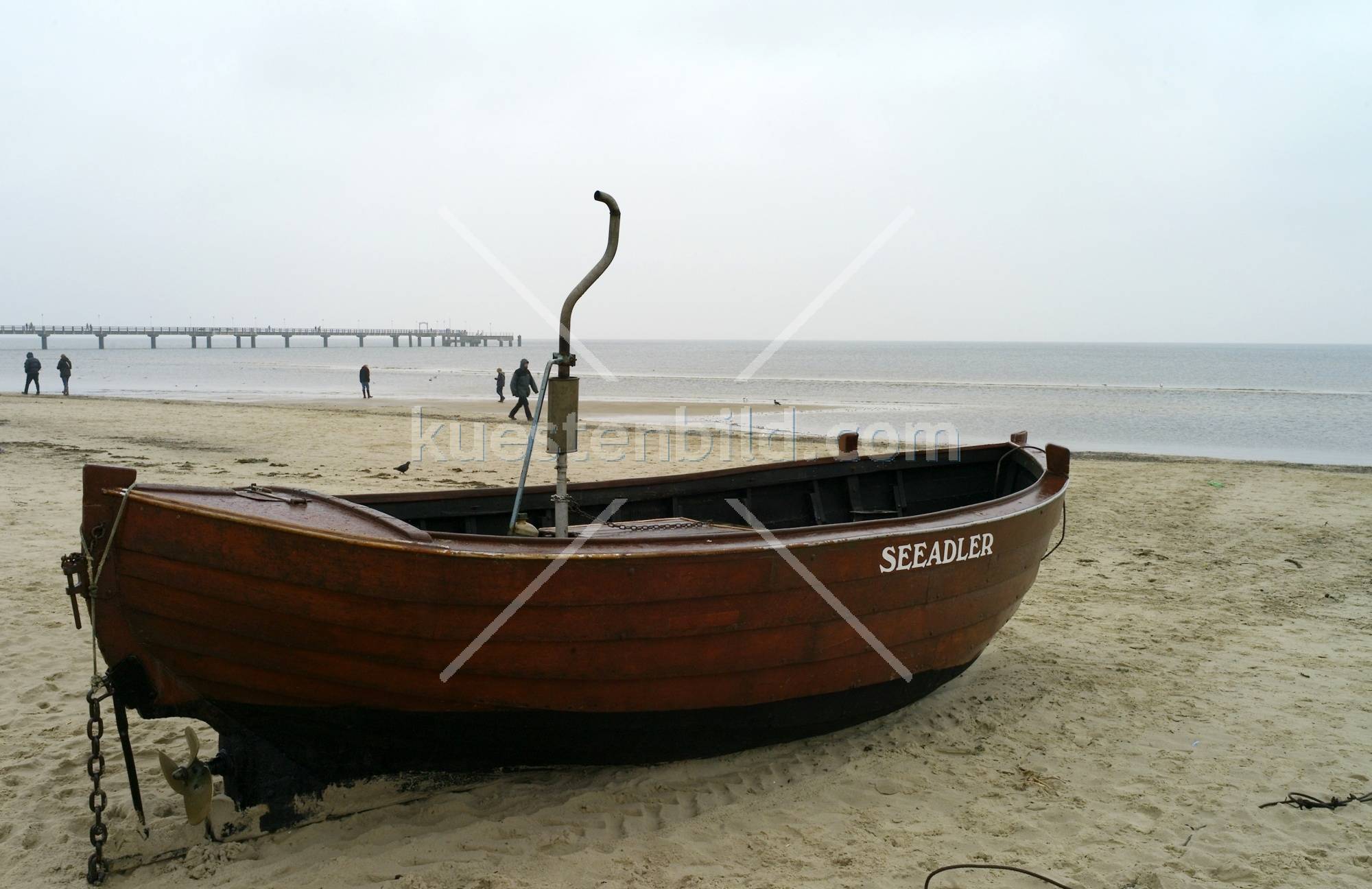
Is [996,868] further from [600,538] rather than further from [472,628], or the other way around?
[472,628]

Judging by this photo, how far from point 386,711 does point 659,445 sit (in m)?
14.4

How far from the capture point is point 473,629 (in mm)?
3367

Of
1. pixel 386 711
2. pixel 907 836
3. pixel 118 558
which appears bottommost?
pixel 907 836

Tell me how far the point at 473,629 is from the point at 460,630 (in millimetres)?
50

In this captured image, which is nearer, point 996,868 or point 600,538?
point 996,868

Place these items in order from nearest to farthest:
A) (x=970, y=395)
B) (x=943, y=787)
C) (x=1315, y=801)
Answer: (x=1315, y=801) < (x=943, y=787) < (x=970, y=395)

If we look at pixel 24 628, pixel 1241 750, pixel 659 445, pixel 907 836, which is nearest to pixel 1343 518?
pixel 1241 750

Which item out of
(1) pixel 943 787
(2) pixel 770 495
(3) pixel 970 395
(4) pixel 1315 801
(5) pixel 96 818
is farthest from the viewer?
(3) pixel 970 395

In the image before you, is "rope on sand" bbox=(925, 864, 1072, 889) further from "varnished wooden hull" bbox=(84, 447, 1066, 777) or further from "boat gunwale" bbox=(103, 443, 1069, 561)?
"boat gunwale" bbox=(103, 443, 1069, 561)

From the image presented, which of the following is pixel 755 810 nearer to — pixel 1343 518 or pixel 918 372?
pixel 1343 518

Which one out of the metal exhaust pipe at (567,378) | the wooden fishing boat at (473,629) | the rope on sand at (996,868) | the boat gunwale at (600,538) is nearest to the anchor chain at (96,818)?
the wooden fishing boat at (473,629)

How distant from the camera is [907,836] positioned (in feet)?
12.0

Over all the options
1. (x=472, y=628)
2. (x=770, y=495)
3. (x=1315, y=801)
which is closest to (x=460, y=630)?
(x=472, y=628)

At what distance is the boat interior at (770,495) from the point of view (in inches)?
191
